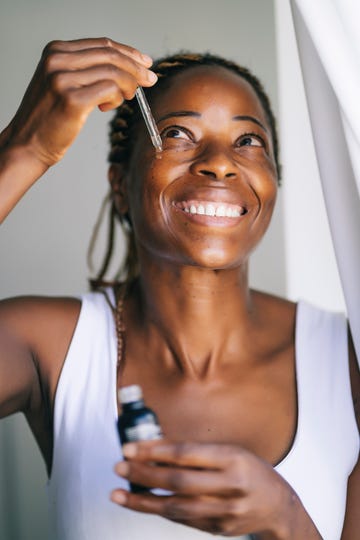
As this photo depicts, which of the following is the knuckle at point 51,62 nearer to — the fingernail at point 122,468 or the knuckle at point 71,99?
the knuckle at point 71,99

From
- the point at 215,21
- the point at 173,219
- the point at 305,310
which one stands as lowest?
the point at 305,310

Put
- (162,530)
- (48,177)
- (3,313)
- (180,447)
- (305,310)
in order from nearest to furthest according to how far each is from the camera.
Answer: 1. (180,447)
2. (162,530)
3. (3,313)
4. (305,310)
5. (48,177)

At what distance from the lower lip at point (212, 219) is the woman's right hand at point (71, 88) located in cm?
29

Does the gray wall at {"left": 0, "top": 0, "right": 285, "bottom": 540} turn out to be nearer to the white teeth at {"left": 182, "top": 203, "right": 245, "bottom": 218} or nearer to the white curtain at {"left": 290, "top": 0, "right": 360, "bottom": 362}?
the white teeth at {"left": 182, "top": 203, "right": 245, "bottom": 218}

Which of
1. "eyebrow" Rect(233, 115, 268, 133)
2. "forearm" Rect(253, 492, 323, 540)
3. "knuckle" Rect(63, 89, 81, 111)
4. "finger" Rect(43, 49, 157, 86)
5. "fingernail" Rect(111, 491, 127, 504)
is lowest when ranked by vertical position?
"forearm" Rect(253, 492, 323, 540)

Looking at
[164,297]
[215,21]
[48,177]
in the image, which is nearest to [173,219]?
[164,297]

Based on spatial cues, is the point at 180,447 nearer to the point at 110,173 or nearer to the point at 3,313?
the point at 3,313

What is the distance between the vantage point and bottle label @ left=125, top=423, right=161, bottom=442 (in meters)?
0.81

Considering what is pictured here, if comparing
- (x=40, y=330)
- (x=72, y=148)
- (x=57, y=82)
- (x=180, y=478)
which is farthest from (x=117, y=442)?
(x=72, y=148)

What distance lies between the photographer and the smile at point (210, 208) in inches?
44.3

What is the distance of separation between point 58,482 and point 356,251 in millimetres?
602

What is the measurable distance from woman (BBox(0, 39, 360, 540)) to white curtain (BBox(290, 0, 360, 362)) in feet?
0.47

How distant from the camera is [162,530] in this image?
105 centimetres

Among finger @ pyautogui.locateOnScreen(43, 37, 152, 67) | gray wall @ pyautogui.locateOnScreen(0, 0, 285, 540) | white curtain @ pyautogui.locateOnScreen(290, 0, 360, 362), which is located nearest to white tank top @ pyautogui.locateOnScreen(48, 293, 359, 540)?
white curtain @ pyautogui.locateOnScreen(290, 0, 360, 362)
